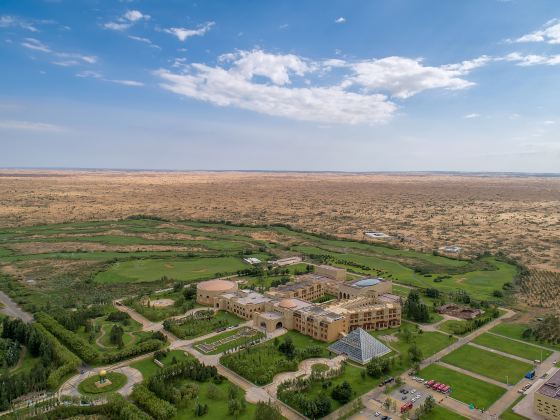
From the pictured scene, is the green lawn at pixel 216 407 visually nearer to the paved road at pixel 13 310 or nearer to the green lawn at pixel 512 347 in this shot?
the green lawn at pixel 512 347

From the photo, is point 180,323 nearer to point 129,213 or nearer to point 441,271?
point 441,271

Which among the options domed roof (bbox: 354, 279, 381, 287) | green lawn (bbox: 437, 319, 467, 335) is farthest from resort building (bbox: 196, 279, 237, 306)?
green lawn (bbox: 437, 319, 467, 335)

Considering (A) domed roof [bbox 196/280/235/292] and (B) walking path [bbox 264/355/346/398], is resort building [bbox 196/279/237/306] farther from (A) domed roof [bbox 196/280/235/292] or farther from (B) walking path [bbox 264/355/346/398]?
(B) walking path [bbox 264/355/346/398]

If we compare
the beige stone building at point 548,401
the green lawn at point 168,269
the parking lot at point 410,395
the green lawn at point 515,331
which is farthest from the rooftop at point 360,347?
the green lawn at point 168,269

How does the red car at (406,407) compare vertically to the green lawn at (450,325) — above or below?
below

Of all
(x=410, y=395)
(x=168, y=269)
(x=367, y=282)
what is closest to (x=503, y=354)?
(x=410, y=395)
